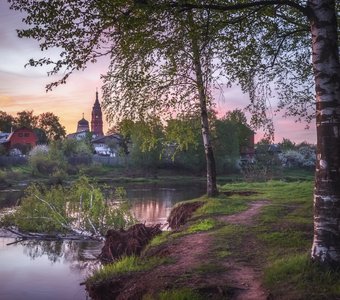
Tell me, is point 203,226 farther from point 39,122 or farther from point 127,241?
point 39,122

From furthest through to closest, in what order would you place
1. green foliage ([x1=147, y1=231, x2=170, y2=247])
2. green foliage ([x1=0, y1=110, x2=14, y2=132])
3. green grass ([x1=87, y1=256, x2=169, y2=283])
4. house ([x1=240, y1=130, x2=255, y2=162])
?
1. green foliage ([x1=0, y1=110, x2=14, y2=132])
2. house ([x1=240, y1=130, x2=255, y2=162])
3. green foliage ([x1=147, y1=231, x2=170, y2=247])
4. green grass ([x1=87, y1=256, x2=169, y2=283])

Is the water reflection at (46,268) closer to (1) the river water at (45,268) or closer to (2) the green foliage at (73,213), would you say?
(1) the river water at (45,268)

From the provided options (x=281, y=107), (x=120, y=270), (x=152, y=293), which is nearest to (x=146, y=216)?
(x=281, y=107)

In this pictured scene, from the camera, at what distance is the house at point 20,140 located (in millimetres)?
95875

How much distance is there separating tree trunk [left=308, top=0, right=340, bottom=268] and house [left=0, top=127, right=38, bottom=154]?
3599 inches

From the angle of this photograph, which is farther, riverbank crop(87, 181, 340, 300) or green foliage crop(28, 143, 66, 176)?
green foliage crop(28, 143, 66, 176)

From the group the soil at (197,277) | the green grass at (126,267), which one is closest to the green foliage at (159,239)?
the soil at (197,277)

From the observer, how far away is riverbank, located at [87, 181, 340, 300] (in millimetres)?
7867

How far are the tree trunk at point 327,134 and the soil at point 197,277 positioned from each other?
1432mm

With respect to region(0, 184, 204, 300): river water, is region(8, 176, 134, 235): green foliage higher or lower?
higher

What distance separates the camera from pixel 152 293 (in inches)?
330

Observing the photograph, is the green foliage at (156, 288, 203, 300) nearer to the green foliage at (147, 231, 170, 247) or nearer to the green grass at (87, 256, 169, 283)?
the green grass at (87, 256, 169, 283)

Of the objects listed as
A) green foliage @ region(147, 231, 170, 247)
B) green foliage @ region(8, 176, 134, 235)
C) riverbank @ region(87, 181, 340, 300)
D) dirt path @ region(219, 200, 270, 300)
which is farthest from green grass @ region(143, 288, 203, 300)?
green foliage @ region(8, 176, 134, 235)

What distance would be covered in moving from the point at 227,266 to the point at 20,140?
319 feet
